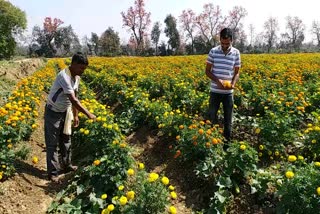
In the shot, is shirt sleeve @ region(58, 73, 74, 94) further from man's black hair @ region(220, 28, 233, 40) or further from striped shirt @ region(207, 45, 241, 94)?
man's black hair @ region(220, 28, 233, 40)

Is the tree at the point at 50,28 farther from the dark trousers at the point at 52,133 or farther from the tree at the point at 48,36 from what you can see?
the dark trousers at the point at 52,133

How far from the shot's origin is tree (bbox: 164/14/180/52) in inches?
2490

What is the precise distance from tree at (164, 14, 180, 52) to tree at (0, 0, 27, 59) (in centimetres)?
2758

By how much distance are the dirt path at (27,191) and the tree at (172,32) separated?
5827 cm

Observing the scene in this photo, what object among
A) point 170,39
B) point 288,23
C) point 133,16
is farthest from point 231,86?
point 288,23

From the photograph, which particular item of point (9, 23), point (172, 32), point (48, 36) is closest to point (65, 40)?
point (48, 36)

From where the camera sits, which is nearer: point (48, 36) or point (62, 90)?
point (62, 90)

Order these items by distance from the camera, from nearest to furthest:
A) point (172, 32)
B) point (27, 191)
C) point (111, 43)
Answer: point (27, 191)
point (111, 43)
point (172, 32)

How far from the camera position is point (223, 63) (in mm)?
5172

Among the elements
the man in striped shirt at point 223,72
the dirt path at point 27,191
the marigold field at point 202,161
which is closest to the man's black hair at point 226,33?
the man in striped shirt at point 223,72

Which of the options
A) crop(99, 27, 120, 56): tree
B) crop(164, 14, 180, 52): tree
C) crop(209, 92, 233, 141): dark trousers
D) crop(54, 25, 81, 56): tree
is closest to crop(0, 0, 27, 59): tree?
crop(99, 27, 120, 56): tree

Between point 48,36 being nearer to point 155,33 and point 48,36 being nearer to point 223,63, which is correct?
point 155,33

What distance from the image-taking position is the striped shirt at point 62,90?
459cm

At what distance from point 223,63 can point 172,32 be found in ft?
199
